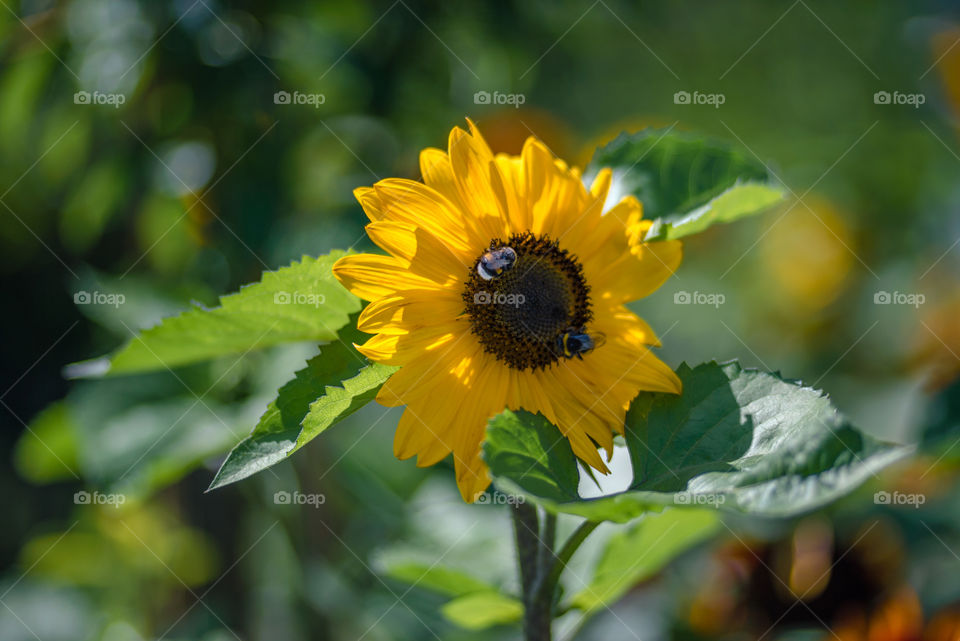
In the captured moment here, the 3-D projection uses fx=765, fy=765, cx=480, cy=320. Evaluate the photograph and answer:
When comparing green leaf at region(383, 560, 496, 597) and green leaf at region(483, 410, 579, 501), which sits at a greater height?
green leaf at region(483, 410, 579, 501)

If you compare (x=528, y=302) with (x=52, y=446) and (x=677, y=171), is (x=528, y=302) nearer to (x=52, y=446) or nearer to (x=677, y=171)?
(x=677, y=171)

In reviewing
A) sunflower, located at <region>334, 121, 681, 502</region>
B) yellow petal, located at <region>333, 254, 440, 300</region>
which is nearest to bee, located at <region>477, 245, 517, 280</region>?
sunflower, located at <region>334, 121, 681, 502</region>

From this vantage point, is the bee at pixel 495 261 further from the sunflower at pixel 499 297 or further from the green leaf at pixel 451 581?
the green leaf at pixel 451 581

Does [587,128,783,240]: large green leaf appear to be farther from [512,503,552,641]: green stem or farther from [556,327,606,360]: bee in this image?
[512,503,552,641]: green stem

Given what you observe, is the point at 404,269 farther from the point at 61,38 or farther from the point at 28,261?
the point at 28,261

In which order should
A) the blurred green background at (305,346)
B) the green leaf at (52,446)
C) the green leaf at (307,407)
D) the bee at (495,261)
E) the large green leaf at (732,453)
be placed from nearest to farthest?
the large green leaf at (732,453), the green leaf at (307,407), the bee at (495,261), the blurred green background at (305,346), the green leaf at (52,446)

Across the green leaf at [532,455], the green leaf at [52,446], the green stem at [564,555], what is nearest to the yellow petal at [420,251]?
the green leaf at [532,455]
